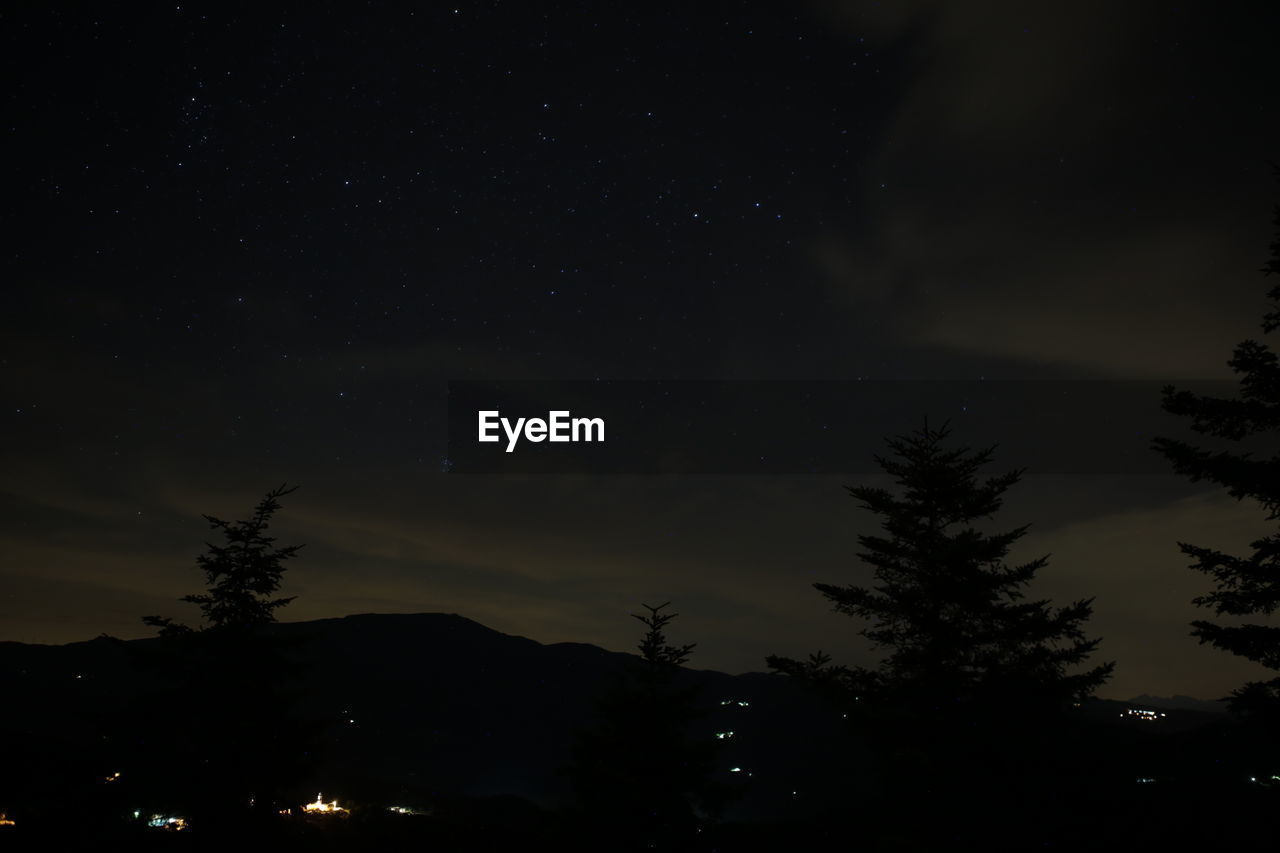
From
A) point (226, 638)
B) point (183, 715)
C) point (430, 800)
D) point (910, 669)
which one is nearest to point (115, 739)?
point (183, 715)

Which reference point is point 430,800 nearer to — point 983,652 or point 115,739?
point 115,739

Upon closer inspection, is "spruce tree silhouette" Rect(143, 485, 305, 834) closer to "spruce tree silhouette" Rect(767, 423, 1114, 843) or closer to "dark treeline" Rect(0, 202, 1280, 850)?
"dark treeline" Rect(0, 202, 1280, 850)

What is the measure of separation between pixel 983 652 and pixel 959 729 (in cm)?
220

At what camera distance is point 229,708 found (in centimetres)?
1814

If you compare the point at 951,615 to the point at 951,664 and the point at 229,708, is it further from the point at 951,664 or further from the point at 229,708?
the point at 229,708

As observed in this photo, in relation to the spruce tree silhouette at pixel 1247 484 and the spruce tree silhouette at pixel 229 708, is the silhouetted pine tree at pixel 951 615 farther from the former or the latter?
the spruce tree silhouette at pixel 229 708

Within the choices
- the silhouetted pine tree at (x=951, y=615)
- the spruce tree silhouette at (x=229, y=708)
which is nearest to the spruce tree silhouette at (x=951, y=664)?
the silhouetted pine tree at (x=951, y=615)

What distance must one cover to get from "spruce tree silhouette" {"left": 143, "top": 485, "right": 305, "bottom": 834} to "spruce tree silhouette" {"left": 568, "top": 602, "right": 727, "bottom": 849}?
319 inches

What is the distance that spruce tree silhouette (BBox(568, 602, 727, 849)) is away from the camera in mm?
18266

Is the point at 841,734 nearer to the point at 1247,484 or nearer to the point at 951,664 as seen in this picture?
the point at 951,664

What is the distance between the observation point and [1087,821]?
53.7 ft

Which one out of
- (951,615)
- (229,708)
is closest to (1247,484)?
(951,615)

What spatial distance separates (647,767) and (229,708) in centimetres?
1125

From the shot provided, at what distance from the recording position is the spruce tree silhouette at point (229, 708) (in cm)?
1759
